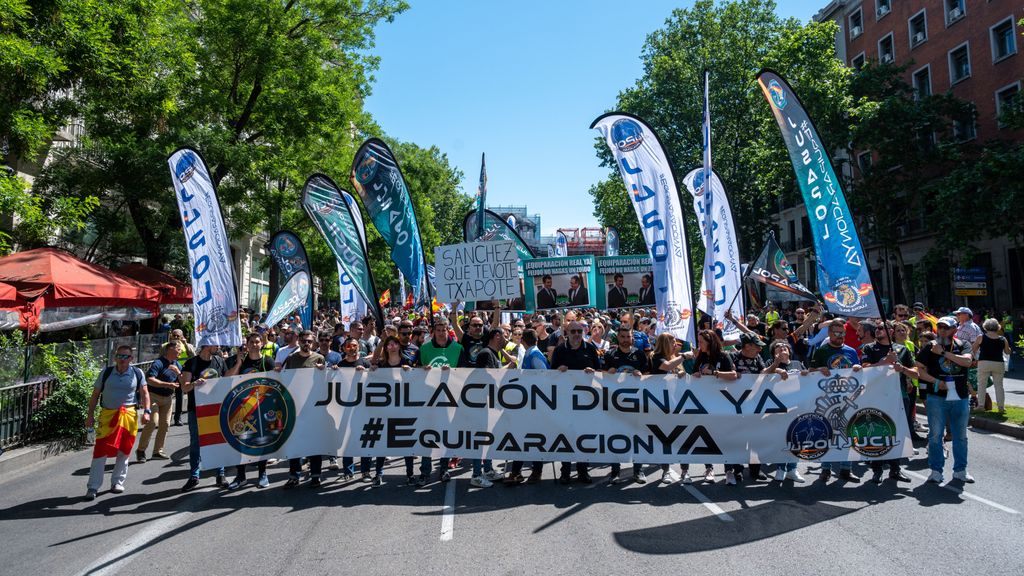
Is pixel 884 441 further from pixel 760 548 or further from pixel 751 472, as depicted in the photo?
pixel 760 548

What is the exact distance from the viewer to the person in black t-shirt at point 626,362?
7.38m

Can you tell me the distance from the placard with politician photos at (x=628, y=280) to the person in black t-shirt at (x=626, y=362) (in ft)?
11.1

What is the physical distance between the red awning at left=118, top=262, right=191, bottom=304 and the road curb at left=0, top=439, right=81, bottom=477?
28.0 feet

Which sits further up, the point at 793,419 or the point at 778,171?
the point at 778,171

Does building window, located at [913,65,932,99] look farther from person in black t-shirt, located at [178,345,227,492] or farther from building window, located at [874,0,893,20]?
person in black t-shirt, located at [178,345,227,492]

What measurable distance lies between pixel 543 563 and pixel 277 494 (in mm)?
3534

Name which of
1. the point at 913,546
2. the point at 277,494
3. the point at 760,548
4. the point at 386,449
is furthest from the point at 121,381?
the point at 913,546

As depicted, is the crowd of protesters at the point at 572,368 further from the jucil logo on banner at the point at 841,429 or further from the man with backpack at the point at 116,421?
the jucil logo on banner at the point at 841,429

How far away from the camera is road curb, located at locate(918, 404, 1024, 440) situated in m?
9.65

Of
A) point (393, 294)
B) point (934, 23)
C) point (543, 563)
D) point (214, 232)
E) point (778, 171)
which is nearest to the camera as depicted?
point (543, 563)

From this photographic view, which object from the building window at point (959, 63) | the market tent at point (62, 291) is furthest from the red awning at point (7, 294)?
the building window at point (959, 63)

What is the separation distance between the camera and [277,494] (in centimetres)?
701

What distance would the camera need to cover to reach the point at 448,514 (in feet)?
20.2

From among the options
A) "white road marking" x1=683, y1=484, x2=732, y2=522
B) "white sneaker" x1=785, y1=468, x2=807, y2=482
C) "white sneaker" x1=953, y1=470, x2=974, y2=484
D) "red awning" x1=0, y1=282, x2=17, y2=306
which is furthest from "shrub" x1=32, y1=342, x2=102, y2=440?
"white sneaker" x1=953, y1=470, x2=974, y2=484
